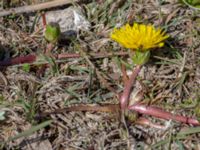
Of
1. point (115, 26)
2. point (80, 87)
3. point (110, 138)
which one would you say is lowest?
point (110, 138)

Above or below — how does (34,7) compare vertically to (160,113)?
above

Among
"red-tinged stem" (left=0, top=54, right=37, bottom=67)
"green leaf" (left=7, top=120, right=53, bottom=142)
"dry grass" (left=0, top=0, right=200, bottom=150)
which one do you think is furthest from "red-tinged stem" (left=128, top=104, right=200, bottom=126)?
"red-tinged stem" (left=0, top=54, right=37, bottom=67)

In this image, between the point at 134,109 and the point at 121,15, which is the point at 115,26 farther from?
the point at 134,109

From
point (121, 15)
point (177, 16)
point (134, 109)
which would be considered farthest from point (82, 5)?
point (134, 109)

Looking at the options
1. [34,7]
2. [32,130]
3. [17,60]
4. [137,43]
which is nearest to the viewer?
[32,130]

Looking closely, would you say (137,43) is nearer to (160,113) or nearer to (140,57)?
(140,57)

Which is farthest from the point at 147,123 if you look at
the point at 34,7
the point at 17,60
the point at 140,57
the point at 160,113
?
the point at 34,7

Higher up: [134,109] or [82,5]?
[82,5]
